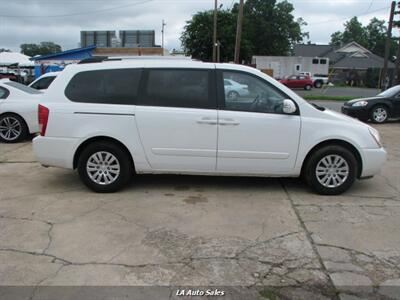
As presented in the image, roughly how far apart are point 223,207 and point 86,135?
6.66 ft

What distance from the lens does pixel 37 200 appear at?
584cm

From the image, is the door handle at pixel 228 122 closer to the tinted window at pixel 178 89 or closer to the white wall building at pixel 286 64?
the tinted window at pixel 178 89

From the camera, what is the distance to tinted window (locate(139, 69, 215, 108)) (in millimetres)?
5941

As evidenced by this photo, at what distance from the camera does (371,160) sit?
609 centimetres

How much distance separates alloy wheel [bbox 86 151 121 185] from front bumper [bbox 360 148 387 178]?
3.29 m

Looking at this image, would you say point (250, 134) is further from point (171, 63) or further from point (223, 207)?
point (171, 63)

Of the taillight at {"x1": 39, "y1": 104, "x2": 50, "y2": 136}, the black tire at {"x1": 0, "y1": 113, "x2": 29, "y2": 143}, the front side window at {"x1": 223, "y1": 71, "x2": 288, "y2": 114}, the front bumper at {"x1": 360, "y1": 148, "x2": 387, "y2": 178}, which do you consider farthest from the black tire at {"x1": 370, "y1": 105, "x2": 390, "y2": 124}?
the taillight at {"x1": 39, "y1": 104, "x2": 50, "y2": 136}

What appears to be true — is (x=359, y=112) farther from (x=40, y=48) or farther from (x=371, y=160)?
(x=40, y=48)

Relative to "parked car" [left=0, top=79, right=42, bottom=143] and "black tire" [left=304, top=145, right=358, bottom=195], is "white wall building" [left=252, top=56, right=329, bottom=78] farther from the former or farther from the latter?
"black tire" [left=304, top=145, right=358, bottom=195]

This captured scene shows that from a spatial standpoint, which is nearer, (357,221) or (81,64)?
(357,221)

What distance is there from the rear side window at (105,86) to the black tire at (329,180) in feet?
8.21

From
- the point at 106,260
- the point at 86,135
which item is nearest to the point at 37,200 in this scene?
the point at 86,135

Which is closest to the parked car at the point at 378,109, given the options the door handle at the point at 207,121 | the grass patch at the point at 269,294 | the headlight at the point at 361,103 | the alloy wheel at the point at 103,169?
the headlight at the point at 361,103

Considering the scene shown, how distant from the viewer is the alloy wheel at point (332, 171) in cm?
601
